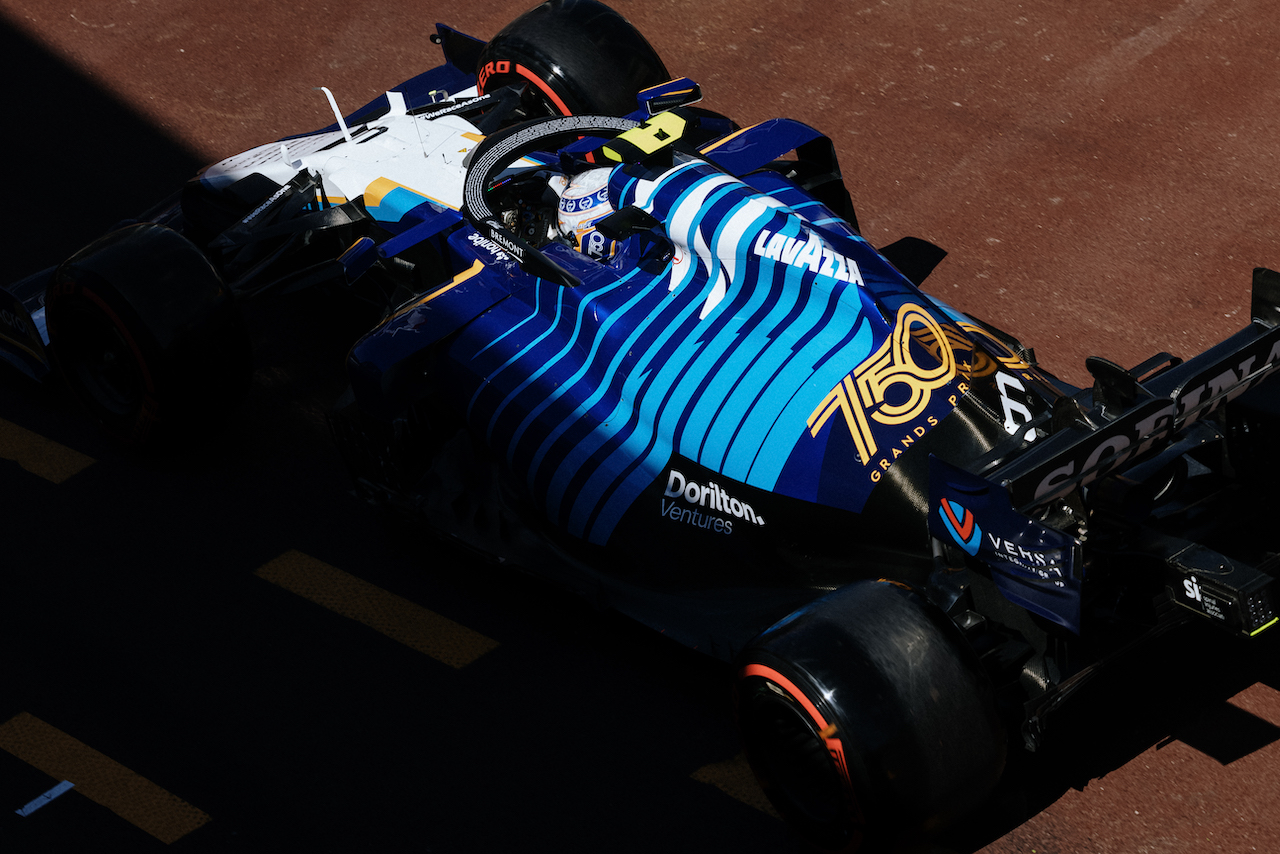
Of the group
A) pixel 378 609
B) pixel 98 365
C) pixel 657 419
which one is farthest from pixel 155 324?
A: pixel 657 419

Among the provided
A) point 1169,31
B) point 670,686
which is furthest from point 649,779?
point 1169,31

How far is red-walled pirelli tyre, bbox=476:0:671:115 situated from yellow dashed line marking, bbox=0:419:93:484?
3.01m

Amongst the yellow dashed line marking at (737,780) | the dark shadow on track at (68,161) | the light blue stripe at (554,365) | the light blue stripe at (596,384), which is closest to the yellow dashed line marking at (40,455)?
the dark shadow on track at (68,161)

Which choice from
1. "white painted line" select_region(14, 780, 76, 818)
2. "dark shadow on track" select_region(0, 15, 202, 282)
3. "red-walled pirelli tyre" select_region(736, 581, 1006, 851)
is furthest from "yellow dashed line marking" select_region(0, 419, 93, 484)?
"red-walled pirelli tyre" select_region(736, 581, 1006, 851)

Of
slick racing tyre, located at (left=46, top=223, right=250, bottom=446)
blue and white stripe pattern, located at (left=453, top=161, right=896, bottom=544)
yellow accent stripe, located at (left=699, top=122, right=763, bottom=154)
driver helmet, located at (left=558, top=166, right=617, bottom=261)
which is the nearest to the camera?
blue and white stripe pattern, located at (left=453, top=161, right=896, bottom=544)

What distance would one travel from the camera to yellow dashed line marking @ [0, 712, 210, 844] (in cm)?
526

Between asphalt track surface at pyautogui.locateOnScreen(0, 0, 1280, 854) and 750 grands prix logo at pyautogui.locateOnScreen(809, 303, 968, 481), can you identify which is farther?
asphalt track surface at pyautogui.locateOnScreen(0, 0, 1280, 854)

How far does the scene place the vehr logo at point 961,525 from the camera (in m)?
4.27

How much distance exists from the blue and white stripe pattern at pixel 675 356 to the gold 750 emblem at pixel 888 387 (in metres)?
0.05

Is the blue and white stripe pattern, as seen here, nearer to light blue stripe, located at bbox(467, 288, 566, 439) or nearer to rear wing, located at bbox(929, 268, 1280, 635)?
light blue stripe, located at bbox(467, 288, 566, 439)

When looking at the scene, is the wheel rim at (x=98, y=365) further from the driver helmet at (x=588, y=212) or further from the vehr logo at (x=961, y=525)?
the vehr logo at (x=961, y=525)

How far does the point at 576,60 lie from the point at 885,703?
4.59 m

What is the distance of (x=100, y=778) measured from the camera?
5457mm

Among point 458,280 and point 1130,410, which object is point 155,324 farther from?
point 1130,410
